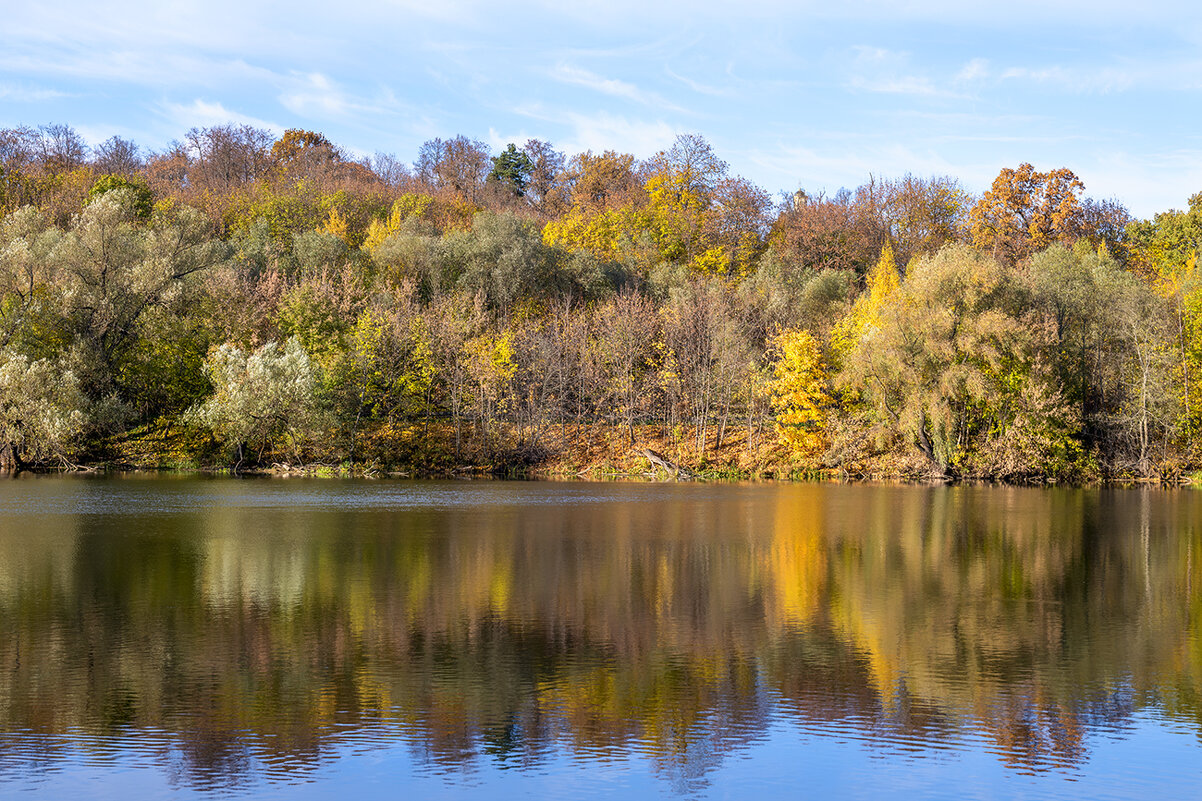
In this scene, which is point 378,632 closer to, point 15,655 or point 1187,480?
point 15,655

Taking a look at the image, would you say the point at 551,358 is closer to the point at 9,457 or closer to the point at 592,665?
the point at 9,457

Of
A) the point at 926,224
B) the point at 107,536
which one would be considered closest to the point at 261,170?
the point at 926,224

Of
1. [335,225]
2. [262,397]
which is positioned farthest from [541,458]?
[335,225]

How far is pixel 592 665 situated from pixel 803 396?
47293 mm

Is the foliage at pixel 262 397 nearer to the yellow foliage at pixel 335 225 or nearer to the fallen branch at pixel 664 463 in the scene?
the fallen branch at pixel 664 463

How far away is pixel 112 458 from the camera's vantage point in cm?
5962

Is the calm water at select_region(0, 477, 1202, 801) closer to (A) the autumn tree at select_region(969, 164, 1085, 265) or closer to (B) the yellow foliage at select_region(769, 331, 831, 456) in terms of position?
(B) the yellow foliage at select_region(769, 331, 831, 456)

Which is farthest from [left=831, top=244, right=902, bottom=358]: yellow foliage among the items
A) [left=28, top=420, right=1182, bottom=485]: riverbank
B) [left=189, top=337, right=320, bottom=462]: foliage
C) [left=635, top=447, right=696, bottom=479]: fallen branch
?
[left=189, top=337, right=320, bottom=462]: foliage

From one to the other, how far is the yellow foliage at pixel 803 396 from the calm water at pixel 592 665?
30.5m

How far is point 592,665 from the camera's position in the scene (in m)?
14.8

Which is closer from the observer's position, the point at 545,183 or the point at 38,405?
the point at 38,405

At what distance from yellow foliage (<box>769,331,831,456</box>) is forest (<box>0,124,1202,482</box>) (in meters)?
0.13

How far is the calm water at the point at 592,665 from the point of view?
10.7m

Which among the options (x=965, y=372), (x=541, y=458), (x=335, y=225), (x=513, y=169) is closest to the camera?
(x=965, y=372)
